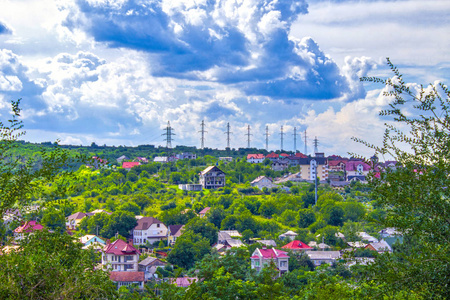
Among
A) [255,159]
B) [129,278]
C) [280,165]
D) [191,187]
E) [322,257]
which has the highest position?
[255,159]

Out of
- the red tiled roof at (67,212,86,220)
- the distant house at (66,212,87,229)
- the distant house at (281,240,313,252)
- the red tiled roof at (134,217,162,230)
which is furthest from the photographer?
the red tiled roof at (67,212,86,220)

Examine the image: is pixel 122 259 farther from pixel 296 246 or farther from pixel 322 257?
pixel 322 257

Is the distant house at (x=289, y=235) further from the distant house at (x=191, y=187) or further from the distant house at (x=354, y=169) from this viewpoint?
the distant house at (x=354, y=169)

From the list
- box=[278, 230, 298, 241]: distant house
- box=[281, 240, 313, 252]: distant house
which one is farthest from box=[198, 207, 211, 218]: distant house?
box=[281, 240, 313, 252]: distant house

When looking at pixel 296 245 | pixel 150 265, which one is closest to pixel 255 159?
pixel 296 245

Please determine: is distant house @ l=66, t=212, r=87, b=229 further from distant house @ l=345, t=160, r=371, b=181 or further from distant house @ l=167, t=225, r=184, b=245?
distant house @ l=345, t=160, r=371, b=181

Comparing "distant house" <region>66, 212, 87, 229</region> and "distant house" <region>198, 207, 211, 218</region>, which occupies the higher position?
"distant house" <region>198, 207, 211, 218</region>

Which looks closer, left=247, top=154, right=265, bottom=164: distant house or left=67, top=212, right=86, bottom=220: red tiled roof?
left=67, top=212, right=86, bottom=220: red tiled roof
